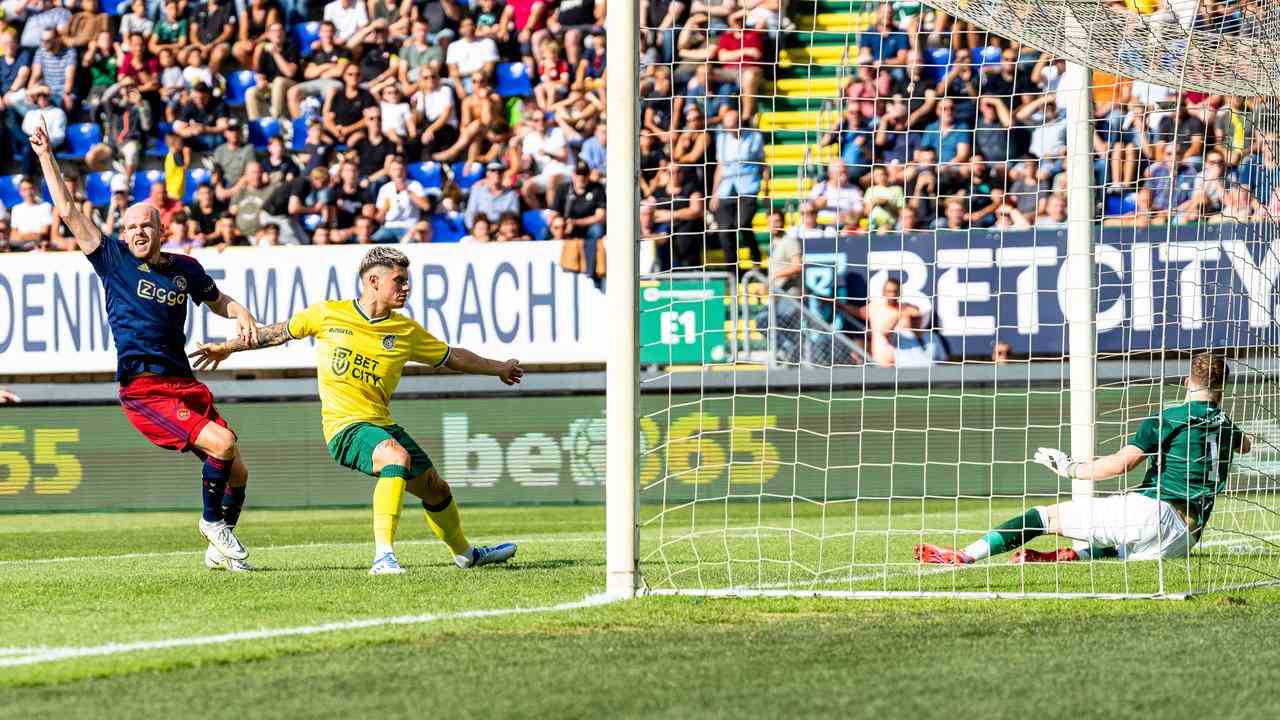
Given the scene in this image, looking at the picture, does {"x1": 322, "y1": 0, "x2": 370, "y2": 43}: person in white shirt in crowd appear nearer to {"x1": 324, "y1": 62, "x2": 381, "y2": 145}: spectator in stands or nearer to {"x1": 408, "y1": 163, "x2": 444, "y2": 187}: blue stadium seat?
{"x1": 324, "y1": 62, "x2": 381, "y2": 145}: spectator in stands

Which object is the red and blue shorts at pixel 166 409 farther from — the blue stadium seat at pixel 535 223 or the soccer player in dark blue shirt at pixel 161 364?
the blue stadium seat at pixel 535 223

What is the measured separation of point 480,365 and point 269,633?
9.69 ft

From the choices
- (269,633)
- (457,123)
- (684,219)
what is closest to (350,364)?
(269,633)

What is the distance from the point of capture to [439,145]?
2038 cm

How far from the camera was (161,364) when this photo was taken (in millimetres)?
9523

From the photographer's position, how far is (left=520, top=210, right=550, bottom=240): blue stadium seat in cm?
1934

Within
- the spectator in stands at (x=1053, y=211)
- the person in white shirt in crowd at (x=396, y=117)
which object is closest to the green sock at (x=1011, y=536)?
the spectator in stands at (x=1053, y=211)

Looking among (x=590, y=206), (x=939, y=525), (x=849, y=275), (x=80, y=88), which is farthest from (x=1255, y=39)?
(x=80, y=88)

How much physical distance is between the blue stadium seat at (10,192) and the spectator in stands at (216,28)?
9.21 ft

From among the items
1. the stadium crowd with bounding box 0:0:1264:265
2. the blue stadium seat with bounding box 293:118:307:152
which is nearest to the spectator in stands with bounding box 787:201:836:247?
the stadium crowd with bounding box 0:0:1264:265

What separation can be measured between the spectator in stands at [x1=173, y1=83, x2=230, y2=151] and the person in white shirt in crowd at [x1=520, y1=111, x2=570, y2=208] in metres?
3.88

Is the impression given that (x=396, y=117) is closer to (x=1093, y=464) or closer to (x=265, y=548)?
(x=265, y=548)

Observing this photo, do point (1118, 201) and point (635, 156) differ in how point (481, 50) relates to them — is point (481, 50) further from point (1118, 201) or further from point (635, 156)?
point (635, 156)

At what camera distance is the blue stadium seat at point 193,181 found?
2048cm
